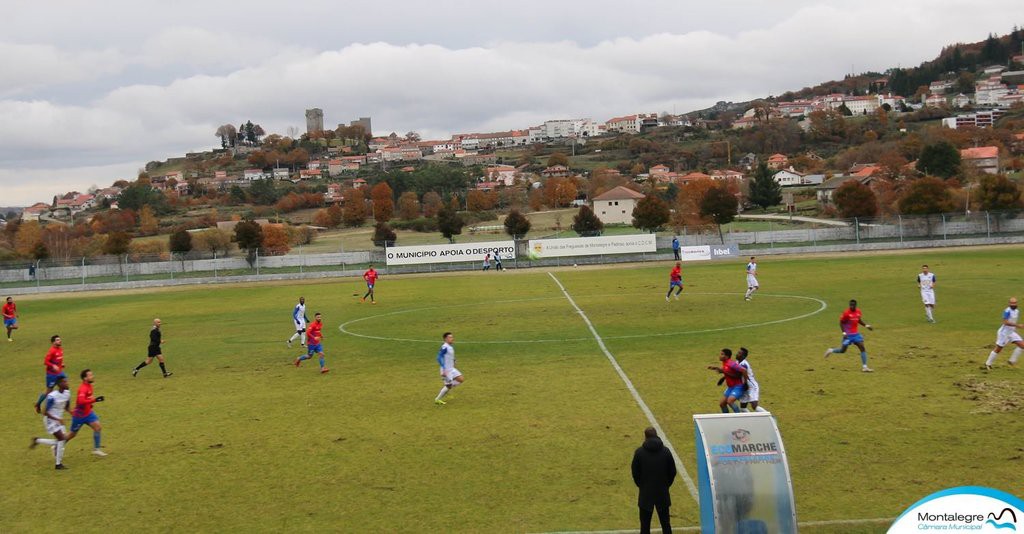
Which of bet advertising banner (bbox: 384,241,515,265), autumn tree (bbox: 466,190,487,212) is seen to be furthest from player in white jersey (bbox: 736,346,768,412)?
autumn tree (bbox: 466,190,487,212)

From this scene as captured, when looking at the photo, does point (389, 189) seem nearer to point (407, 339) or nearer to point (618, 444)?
point (407, 339)

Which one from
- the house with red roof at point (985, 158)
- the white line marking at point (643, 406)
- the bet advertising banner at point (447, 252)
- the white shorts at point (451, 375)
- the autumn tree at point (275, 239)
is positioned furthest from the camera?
the house with red roof at point (985, 158)

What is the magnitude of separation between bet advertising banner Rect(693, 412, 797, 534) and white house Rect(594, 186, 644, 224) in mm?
116459

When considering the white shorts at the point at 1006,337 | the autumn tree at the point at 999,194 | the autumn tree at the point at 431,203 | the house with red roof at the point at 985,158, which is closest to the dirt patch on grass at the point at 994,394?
the white shorts at the point at 1006,337

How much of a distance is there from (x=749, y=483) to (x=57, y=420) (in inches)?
536

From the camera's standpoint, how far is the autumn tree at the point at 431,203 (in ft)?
469

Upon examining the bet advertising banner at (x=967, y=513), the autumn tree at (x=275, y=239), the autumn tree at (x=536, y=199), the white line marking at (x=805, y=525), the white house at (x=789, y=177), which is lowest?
the white line marking at (x=805, y=525)

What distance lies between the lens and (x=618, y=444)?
628 inches

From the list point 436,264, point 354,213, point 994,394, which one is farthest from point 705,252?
point 354,213

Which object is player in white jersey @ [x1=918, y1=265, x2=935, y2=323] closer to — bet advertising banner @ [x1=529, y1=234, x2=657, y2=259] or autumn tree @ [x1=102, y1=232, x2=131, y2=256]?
bet advertising banner @ [x1=529, y1=234, x2=657, y2=259]

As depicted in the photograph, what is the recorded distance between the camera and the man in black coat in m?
11.1

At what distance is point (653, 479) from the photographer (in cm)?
1105

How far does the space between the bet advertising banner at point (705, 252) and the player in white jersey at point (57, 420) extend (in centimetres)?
5685

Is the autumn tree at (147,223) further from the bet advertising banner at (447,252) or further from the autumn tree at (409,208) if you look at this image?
the bet advertising banner at (447,252)
